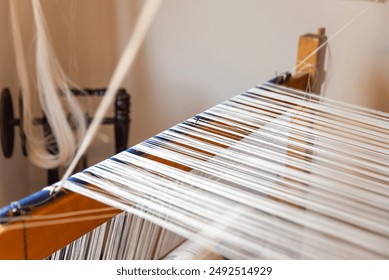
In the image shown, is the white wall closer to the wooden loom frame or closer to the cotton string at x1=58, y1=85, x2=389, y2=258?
the cotton string at x1=58, y1=85, x2=389, y2=258

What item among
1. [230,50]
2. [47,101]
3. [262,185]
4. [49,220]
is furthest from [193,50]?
[49,220]

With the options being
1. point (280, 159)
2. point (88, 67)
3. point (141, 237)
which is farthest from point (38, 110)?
point (280, 159)

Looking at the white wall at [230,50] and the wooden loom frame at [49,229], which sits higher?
the white wall at [230,50]

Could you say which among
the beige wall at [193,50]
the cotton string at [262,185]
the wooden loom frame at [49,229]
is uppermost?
the beige wall at [193,50]

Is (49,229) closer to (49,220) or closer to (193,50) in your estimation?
(49,220)

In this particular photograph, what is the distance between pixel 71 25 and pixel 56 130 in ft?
1.64

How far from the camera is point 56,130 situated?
4.39ft

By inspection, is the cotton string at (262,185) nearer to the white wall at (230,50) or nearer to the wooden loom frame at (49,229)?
the wooden loom frame at (49,229)

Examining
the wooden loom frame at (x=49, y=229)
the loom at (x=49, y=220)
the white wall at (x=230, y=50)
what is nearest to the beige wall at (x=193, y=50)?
the white wall at (x=230, y=50)

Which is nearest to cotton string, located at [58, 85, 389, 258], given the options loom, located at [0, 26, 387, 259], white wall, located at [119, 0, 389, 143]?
loom, located at [0, 26, 387, 259]

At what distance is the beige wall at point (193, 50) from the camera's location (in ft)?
4.52

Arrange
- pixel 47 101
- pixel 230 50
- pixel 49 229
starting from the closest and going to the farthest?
pixel 49 229, pixel 47 101, pixel 230 50

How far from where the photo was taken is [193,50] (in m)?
1.63
